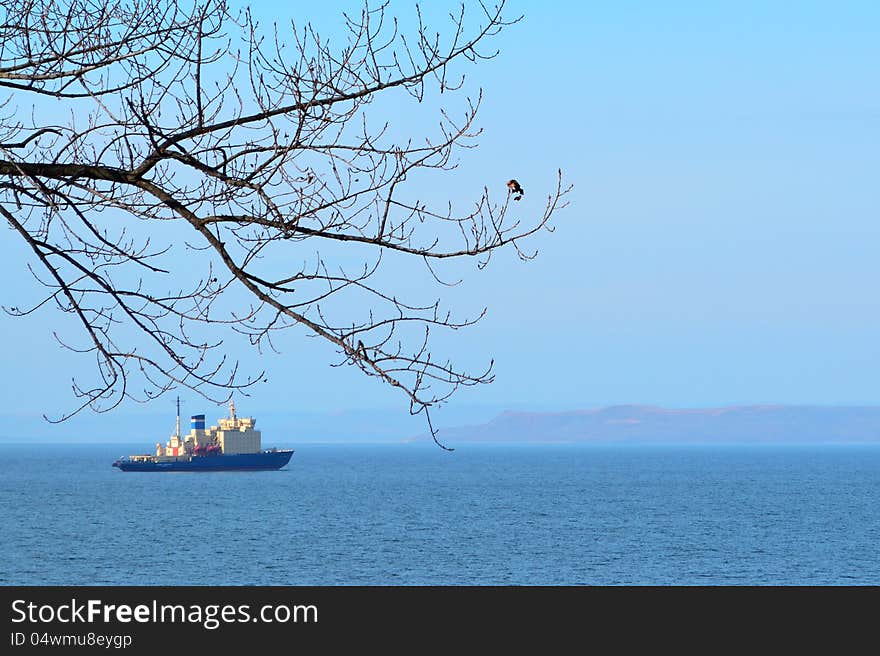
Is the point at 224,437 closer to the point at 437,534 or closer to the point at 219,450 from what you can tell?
the point at 219,450

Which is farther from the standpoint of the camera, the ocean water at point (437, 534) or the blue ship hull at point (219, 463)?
the blue ship hull at point (219, 463)

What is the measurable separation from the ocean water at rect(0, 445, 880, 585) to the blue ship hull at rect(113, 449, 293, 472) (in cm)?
313

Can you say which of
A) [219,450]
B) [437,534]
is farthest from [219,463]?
[437,534]

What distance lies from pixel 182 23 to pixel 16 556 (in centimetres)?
6155

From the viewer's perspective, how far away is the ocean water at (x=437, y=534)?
5609 cm

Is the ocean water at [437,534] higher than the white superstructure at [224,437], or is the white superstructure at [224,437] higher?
the white superstructure at [224,437]

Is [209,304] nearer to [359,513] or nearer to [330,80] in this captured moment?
[330,80]

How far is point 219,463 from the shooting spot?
135m

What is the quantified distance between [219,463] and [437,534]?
66.7 m

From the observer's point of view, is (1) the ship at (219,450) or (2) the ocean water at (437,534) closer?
(2) the ocean water at (437,534)

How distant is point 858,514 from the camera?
90.9 metres

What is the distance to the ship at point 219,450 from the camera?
135 m

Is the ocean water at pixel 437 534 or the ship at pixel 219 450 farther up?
the ship at pixel 219 450
